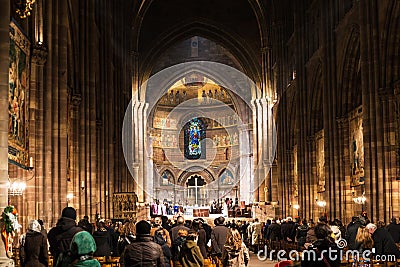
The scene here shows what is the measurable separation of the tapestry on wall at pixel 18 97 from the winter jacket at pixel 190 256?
8319mm

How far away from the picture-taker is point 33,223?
1090cm

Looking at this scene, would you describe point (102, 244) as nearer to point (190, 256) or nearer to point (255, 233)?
point (190, 256)

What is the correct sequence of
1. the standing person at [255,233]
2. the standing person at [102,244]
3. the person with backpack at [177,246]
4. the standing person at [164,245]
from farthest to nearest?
the standing person at [255,233] < the standing person at [102,244] < the person with backpack at [177,246] < the standing person at [164,245]

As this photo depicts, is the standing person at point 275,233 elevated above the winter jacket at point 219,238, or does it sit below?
below

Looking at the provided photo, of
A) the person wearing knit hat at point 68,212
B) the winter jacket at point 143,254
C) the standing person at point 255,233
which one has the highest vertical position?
the person wearing knit hat at point 68,212

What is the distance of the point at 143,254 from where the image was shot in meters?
8.76

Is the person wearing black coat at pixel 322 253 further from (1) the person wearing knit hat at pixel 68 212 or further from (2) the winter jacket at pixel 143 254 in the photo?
(1) the person wearing knit hat at pixel 68 212

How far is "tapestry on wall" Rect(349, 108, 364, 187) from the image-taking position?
31203 millimetres

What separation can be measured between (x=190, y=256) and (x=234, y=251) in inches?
115

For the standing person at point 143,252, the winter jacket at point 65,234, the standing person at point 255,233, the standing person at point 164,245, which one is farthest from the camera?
the standing person at point 255,233

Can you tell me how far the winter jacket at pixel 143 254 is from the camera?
8.77 m

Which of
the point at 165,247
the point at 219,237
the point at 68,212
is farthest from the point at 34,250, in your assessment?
the point at 219,237

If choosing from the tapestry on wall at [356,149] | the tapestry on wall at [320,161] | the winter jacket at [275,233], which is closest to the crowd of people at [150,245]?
the winter jacket at [275,233]

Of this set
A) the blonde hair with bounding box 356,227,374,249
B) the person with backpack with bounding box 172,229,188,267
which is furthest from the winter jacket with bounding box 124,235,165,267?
the blonde hair with bounding box 356,227,374,249
